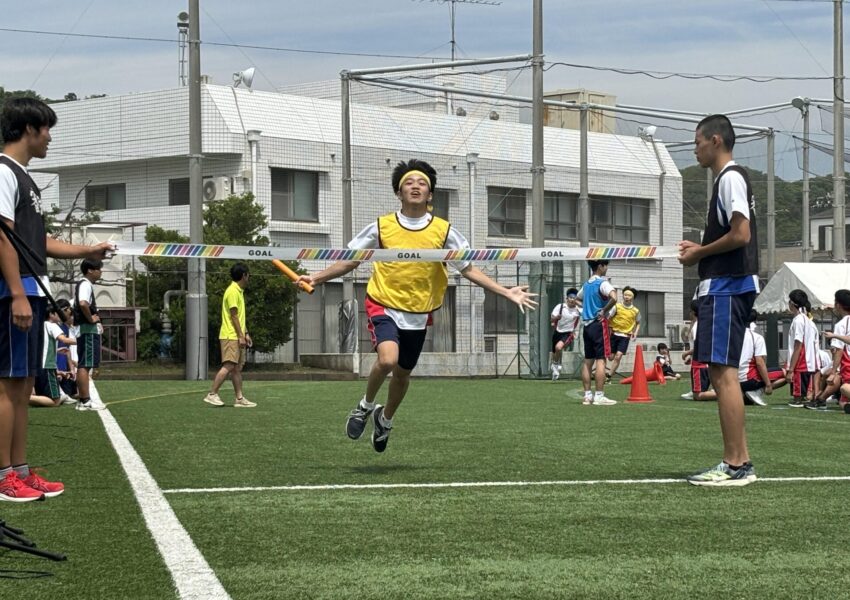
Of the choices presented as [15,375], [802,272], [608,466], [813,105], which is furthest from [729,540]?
[813,105]

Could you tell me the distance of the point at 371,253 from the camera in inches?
343

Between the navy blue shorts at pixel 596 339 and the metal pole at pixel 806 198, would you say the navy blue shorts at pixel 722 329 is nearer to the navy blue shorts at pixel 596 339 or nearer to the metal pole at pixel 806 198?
the navy blue shorts at pixel 596 339

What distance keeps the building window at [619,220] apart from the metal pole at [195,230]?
23036 millimetres

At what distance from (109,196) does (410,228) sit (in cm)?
3576

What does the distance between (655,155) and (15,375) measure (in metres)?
44.9

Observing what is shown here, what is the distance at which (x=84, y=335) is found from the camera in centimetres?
1559

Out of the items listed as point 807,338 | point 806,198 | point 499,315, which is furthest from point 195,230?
point 806,198

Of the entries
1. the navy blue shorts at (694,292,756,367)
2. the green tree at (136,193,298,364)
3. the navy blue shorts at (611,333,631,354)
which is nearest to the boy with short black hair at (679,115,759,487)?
the navy blue shorts at (694,292,756,367)

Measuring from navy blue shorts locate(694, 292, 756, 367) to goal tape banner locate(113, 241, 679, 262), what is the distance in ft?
5.13

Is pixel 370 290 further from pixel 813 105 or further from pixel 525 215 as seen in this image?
pixel 525 215

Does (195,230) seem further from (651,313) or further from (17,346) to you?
(651,313)

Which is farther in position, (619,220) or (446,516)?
(619,220)

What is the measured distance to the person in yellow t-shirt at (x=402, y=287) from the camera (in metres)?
8.67

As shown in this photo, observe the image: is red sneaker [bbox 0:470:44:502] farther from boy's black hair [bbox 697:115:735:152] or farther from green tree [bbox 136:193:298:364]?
green tree [bbox 136:193:298:364]
